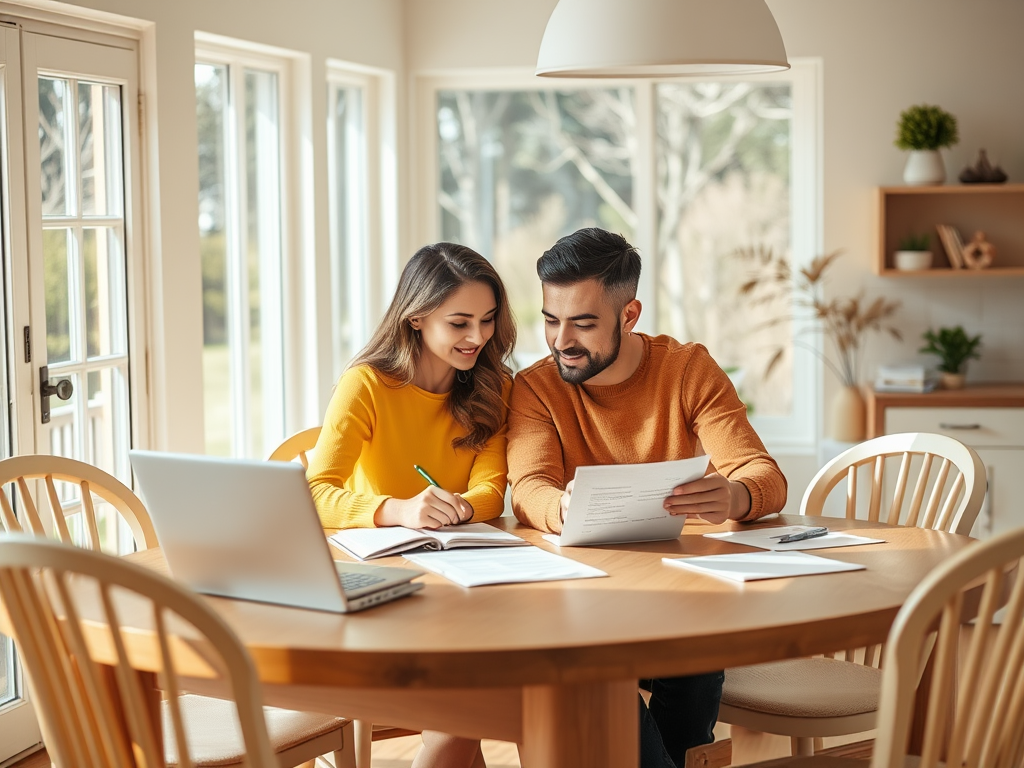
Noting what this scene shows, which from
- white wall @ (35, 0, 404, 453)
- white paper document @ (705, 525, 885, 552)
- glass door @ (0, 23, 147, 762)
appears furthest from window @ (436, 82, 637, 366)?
white paper document @ (705, 525, 885, 552)

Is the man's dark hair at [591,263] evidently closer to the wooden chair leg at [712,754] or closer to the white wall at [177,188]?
the wooden chair leg at [712,754]

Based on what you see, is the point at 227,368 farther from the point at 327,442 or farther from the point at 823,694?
the point at 823,694

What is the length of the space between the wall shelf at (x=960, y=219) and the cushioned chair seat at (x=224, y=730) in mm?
3114

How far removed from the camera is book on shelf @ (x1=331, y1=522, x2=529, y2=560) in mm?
1898

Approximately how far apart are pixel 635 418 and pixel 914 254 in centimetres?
240

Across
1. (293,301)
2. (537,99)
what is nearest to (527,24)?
(537,99)

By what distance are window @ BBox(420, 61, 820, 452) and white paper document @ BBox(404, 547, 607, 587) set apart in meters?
2.91

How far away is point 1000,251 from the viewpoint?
4445 millimetres

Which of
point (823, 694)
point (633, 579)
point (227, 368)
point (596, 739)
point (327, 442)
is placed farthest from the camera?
point (227, 368)

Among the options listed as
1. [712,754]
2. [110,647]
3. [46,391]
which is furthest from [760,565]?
[46,391]

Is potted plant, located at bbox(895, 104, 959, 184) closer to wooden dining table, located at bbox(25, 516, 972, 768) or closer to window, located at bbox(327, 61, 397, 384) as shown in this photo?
window, located at bbox(327, 61, 397, 384)

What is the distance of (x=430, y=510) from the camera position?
2027 mm

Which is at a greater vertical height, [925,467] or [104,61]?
[104,61]

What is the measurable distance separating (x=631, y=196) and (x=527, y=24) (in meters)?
0.79
